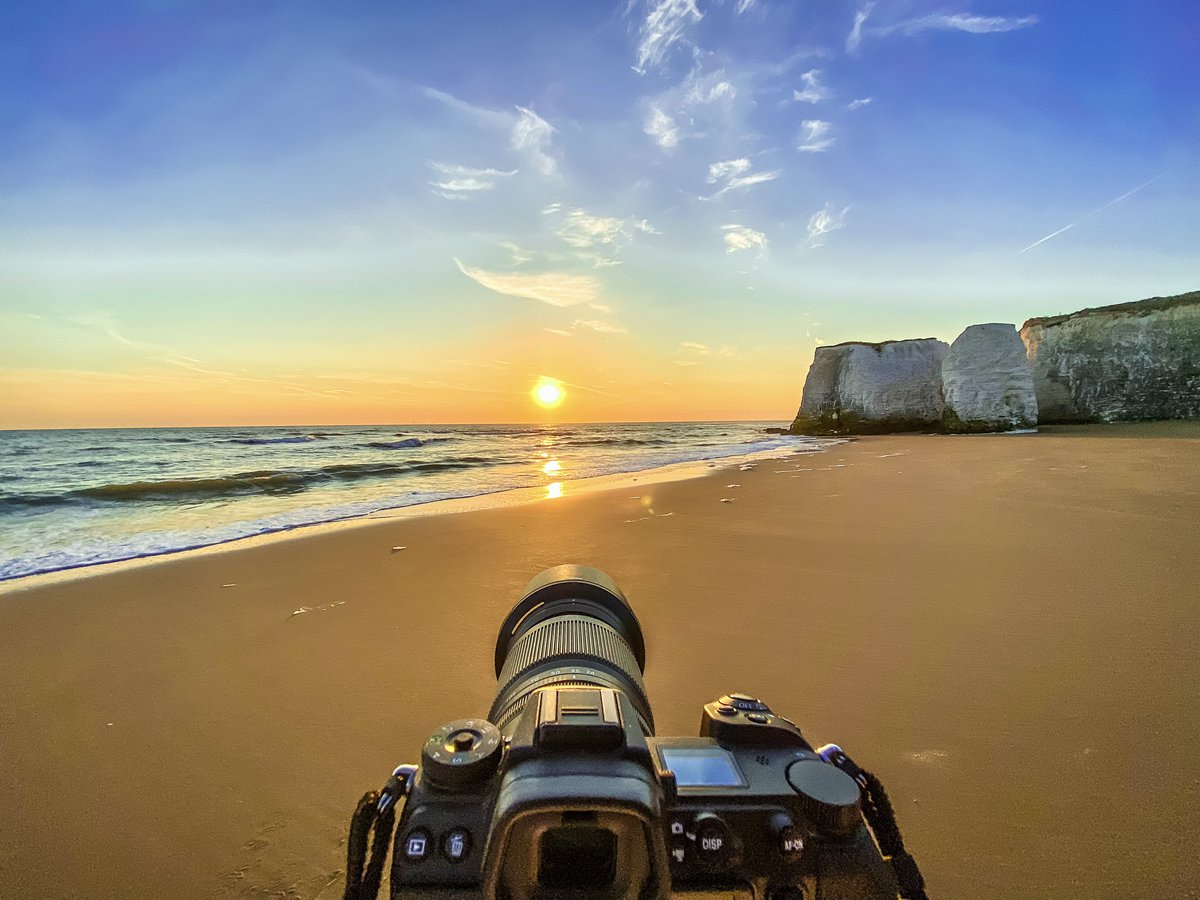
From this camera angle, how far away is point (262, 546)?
14.8 ft

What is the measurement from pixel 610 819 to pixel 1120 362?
31.3 metres

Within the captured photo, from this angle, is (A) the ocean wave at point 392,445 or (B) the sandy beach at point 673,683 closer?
(B) the sandy beach at point 673,683

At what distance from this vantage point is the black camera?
0.71 metres

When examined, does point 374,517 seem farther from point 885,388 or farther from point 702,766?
point 885,388

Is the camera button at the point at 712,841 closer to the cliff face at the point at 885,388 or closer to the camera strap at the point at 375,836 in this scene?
the camera strap at the point at 375,836

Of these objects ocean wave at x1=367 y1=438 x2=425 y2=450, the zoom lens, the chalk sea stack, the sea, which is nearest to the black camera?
the zoom lens

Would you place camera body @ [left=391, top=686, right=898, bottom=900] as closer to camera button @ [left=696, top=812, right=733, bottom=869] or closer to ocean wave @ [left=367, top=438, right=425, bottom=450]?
camera button @ [left=696, top=812, right=733, bottom=869]

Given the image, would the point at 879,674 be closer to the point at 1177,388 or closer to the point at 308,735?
the point at 308,735

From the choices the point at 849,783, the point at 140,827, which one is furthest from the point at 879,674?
the point at 140,827

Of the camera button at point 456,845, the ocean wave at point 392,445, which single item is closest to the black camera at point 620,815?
the camera button at point 456,845

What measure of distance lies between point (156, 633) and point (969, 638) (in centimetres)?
383

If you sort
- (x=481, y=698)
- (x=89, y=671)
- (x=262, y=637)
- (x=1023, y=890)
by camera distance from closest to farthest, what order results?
(x=1023, y=890), (x=481, y=698), (x=89, y=671), (x=262, y=637)

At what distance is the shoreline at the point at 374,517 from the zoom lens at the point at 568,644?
3901 millimetres

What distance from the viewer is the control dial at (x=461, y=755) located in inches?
→ 31.0
